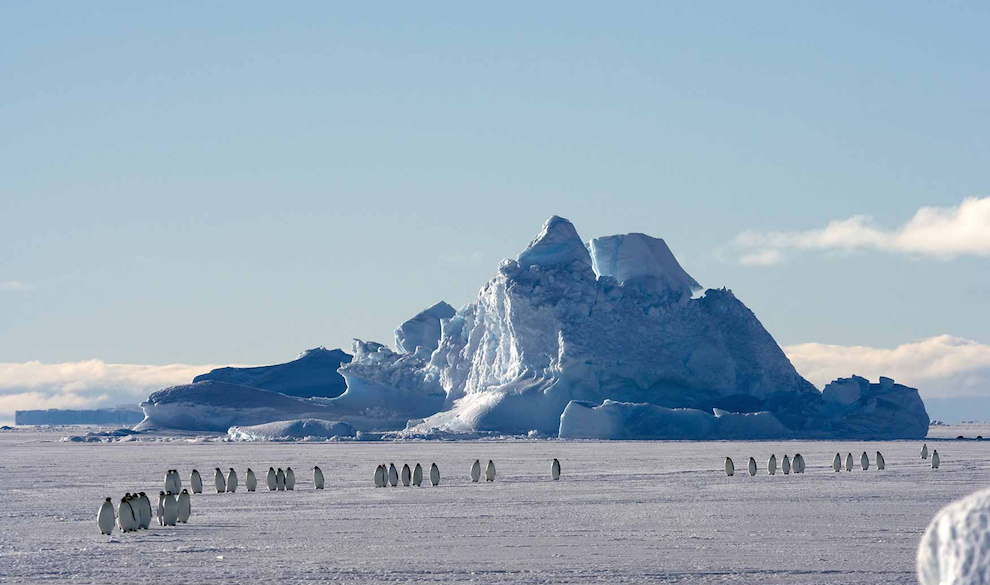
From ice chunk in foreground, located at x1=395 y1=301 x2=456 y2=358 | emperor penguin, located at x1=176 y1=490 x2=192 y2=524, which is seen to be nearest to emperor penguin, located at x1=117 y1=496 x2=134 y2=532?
emperor penguin, located at x1=176 y1=490 x2=192 y2=524

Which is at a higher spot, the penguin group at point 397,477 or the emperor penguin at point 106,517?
the penguin group at point 397,477

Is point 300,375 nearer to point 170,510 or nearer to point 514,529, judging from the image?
point 170,510

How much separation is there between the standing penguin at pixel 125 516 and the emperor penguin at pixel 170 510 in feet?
2.26

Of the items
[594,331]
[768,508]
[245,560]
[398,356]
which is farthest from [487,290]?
[245,560]

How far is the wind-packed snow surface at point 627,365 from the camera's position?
53469 mm

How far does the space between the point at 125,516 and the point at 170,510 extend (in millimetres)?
1007

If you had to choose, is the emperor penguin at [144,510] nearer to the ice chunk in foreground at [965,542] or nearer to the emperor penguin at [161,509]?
the emperor penguin at [161,509]

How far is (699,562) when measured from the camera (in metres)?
11.7

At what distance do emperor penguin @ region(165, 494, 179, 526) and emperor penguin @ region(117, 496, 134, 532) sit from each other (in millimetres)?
689

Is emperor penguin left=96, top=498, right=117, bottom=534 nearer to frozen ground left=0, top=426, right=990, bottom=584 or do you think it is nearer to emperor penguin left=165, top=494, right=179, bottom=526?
frozen ground left=0, top=426, right=990, bottom=584

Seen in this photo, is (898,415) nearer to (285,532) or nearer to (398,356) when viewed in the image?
(398,356)

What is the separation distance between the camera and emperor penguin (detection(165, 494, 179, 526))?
53.7 feet

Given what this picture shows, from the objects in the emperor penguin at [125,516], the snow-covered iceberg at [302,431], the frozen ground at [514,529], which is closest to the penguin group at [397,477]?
the frozen ground at [514,529]

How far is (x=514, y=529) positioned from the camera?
15.1 m
